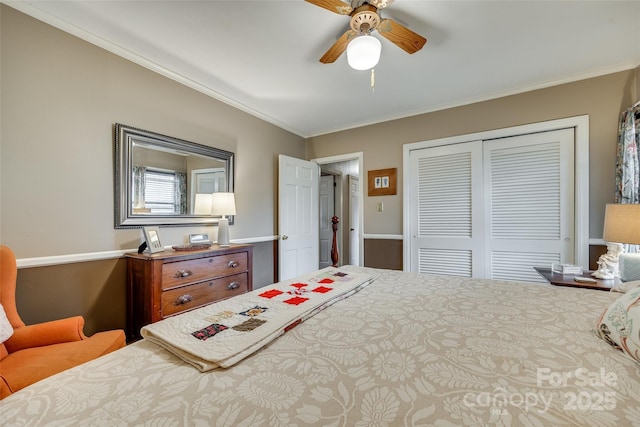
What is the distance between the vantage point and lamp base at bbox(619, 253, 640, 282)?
1.81 meters

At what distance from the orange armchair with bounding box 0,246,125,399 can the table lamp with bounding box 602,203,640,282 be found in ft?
10.4

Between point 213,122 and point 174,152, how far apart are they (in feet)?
1.93

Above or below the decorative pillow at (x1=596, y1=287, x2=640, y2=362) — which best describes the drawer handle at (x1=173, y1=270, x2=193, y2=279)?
below

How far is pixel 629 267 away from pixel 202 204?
11.5 ft

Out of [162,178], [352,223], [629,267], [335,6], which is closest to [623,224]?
[629,267]

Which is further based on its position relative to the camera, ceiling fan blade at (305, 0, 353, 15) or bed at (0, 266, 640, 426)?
ceiling fan blade at (305, 0, 353, 15)

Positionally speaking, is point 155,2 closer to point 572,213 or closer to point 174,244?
point 174,244

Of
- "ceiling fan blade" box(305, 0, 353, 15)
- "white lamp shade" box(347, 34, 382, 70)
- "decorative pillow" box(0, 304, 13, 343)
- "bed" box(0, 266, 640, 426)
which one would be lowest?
"decorative pillow" box(0, 304, 13, 343)

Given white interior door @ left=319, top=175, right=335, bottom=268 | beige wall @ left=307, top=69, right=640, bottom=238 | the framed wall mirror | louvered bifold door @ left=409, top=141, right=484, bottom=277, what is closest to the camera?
the framed wall mirror

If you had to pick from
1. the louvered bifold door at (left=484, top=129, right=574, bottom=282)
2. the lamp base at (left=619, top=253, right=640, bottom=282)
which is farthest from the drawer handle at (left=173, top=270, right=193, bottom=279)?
the lamp base at (left=619, top=253, right=640, bottom=282)

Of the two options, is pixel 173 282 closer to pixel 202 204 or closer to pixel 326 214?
pixel 202 204

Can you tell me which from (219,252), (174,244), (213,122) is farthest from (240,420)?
(213,122)

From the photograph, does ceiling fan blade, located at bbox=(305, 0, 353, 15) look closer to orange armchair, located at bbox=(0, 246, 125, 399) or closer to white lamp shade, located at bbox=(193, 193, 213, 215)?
white lamp shade, located at bbox=(193, 193, 213, 215)

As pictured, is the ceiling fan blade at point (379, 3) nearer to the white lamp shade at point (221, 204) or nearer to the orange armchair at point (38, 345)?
the white lamp shade at point (221, 204)
